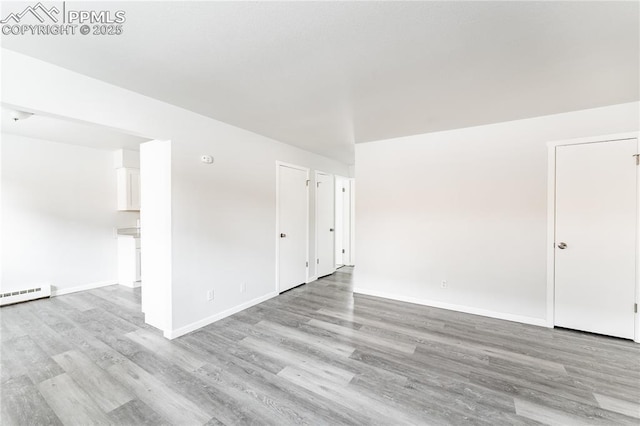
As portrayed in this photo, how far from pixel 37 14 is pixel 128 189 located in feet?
12.5

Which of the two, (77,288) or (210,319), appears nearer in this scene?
(210,319)

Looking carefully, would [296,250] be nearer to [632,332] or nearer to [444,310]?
[444,310]

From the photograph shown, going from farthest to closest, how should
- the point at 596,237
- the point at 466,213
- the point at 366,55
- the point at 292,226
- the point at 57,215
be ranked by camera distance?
the point at 292,226 → the point at 57,215 → the point at 466,213 → the point at 596,237 → the point at 366,55

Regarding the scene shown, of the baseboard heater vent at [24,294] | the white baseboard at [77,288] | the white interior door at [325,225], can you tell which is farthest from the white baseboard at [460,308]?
the baseboard heater vent at [24,294]

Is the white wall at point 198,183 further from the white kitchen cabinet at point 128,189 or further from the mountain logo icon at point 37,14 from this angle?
the white kitchen cabinet at point 128,189

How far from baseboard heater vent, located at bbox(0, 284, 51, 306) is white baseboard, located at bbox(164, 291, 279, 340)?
2.88 metres

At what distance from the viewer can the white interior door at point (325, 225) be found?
5.08m

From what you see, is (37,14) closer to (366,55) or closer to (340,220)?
(366,55)

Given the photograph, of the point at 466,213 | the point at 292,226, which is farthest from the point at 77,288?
the point at 466,213

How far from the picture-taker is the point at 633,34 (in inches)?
62.7

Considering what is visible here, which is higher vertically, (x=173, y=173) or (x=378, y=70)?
(x=378, y=70)

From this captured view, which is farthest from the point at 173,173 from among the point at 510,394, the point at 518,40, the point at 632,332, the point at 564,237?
the point at 632,332

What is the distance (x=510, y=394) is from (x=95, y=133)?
5.54 m

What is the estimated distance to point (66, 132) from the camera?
3.58 metres
